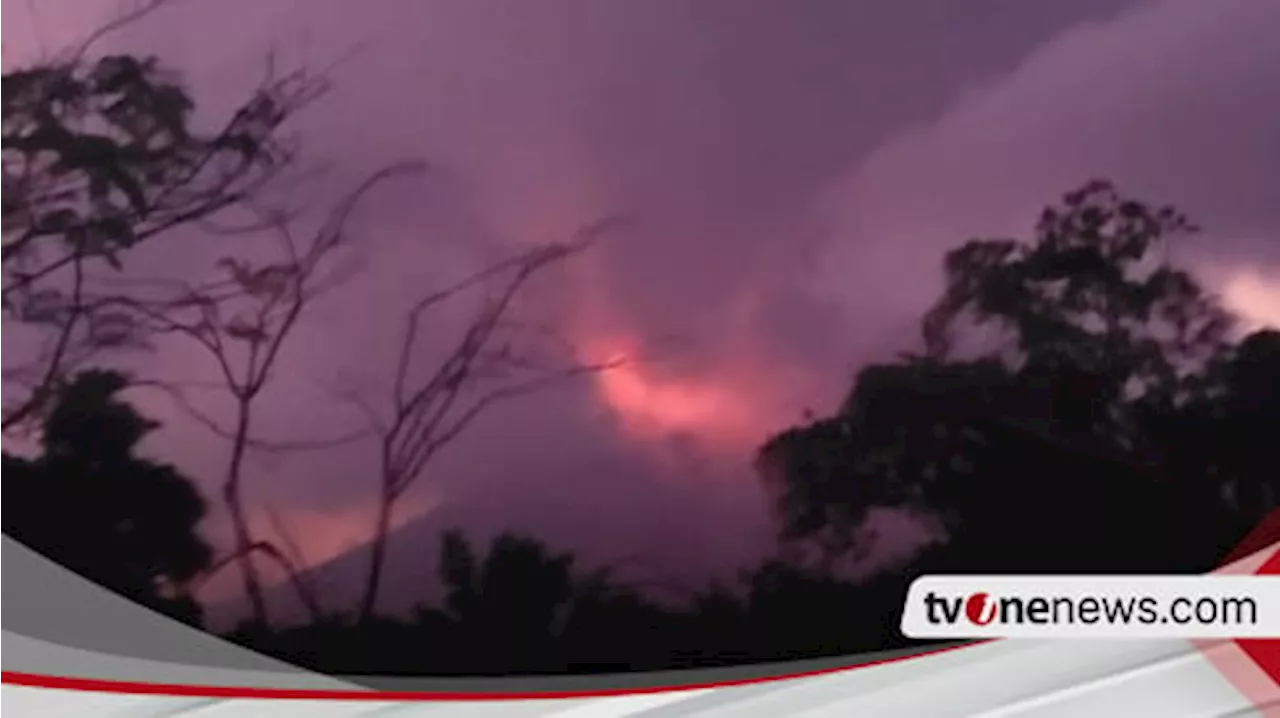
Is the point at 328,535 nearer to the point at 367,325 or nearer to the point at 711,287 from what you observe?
the point at 367,325

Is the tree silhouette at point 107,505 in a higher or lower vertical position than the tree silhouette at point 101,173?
lower

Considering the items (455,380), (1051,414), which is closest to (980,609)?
(1051,414)

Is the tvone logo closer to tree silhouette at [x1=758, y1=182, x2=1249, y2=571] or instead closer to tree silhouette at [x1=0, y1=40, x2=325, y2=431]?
tree silhouette at [x1=758, y1=182, x2=1249, y2=571]

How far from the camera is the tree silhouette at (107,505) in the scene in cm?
113

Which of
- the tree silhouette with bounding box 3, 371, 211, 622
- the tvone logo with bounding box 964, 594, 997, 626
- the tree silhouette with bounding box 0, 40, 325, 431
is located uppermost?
the tree silhouette with bounding box 0, 40, 325, 431

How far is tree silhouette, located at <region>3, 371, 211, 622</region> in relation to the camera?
44.5 inches

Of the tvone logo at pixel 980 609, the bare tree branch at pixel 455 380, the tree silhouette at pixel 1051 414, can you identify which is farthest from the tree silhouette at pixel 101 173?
the tvone logo at pixel 980 609

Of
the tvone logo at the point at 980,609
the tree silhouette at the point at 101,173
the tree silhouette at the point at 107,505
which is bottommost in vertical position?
the tvone logo at the point at 980,609

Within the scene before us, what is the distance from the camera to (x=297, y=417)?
45.0 inches

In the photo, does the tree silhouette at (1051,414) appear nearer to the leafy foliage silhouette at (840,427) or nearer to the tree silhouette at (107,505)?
the leafy foliage silhouette at (840,427)

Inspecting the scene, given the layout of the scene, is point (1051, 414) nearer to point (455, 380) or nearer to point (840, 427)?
point (840, 427)

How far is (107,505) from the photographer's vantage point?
113cm

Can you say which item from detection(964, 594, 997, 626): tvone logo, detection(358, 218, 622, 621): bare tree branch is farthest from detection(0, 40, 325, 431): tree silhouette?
detection(964, 594, 997, 626): tvone logo

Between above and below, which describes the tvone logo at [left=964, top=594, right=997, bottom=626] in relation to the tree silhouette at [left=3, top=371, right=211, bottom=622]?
below
